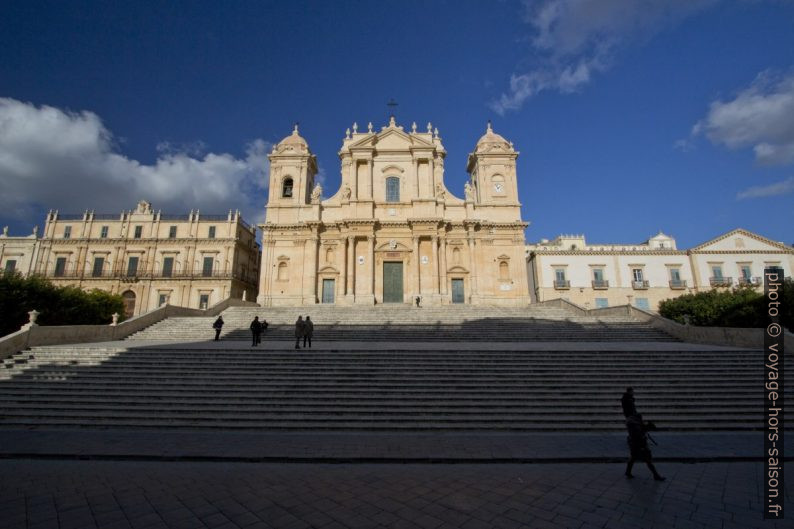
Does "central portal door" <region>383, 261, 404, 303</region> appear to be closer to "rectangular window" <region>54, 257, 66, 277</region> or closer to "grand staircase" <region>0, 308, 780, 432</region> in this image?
"grand staircase" <region>0, 308, 780, 432</region>

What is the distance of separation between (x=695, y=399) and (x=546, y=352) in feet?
13.0

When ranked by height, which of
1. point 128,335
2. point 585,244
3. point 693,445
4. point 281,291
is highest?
point 585,244

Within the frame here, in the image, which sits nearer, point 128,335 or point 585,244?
point 128,335

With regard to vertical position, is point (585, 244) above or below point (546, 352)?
above

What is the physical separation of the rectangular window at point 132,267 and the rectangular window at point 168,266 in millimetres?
2683

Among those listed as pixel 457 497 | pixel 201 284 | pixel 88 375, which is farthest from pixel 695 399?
pixel 201 284

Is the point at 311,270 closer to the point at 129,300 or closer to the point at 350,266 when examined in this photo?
the point at 350,266

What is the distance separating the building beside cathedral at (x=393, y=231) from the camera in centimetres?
2934

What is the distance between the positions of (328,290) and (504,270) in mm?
14370

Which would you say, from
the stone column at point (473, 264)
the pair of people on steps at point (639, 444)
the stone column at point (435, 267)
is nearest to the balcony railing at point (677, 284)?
the stone column at point (473, 264)

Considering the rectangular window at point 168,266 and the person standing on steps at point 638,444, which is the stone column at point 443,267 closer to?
the person standing on steps at point 638,444

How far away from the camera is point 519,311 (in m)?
23.1

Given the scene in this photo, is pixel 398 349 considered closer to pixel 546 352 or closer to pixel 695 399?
pixel 546 352

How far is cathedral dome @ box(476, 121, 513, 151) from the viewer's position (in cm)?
3322
